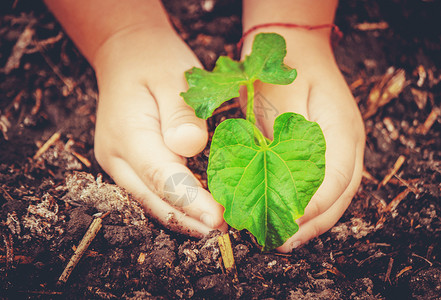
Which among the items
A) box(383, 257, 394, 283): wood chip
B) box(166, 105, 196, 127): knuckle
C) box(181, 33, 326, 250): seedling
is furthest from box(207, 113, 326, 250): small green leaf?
box(383, 257, 394, 283): wood chip

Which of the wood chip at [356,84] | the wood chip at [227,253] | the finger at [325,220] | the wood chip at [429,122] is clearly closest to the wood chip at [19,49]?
the wood chip at [227,253]

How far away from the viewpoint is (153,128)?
135 cm

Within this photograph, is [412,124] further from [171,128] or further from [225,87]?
[171,128]

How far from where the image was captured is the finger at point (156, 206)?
122cm

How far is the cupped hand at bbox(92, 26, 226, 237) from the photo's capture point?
1.20m

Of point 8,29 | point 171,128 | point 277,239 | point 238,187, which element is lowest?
point 277,239

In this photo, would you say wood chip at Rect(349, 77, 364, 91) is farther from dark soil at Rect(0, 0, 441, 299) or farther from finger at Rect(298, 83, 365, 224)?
finger at Rect(298, 83, 365, 224)

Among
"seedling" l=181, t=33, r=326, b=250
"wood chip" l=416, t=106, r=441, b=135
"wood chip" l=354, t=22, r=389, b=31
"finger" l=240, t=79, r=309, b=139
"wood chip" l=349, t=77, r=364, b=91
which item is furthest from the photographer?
"wood chip" l=354, t=22, r=389, b=31

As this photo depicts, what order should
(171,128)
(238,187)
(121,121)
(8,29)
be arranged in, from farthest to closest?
(8,29)
(121,121)
(171,128)
(238,187)

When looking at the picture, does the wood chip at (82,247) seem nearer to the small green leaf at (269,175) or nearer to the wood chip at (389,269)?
the small green leaf at (269,175)

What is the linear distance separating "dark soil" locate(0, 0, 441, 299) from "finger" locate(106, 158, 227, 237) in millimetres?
42

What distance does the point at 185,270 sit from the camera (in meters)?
1.13

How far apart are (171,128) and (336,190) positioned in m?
0.67

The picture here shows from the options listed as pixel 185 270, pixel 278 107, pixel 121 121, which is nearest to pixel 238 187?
pixel 185 270
